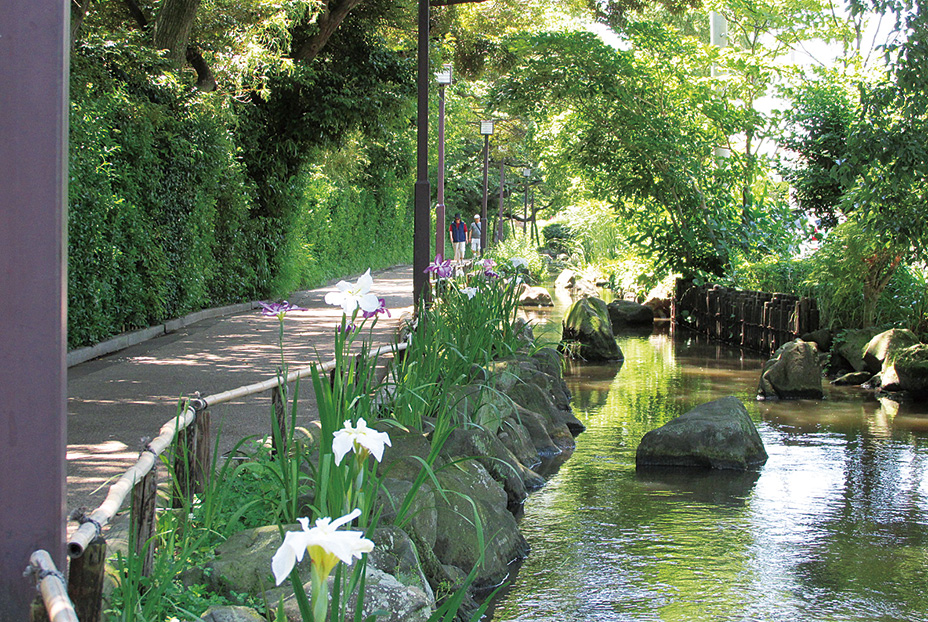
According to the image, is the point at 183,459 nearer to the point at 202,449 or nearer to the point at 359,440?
the point at 202,449

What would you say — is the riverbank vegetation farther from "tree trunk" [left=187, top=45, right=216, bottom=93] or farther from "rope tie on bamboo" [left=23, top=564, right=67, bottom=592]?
"tree trunk" [left=187, top=45, right=216, bottom=93]

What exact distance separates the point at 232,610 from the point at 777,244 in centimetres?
1711

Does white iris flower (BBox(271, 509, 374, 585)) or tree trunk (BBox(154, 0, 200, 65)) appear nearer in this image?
white iris flower (BBox(271, 509, 374, 585))

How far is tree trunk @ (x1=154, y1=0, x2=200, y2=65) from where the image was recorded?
12.8m

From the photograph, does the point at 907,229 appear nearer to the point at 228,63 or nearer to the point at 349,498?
the point at 349,498

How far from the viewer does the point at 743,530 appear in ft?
19.6

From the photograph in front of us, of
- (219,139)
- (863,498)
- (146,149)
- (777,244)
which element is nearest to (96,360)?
(146,149)

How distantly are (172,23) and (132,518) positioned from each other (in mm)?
11511

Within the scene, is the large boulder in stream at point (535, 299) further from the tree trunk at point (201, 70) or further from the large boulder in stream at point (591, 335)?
the tree trunk at point (201, 70)

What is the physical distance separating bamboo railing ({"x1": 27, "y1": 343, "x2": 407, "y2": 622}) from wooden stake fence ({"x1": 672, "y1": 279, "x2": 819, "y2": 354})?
36.4ft

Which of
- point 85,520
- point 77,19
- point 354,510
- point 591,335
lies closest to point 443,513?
point 354,510

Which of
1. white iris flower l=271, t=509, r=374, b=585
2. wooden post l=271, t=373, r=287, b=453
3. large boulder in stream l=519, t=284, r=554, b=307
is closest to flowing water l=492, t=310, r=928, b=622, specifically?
wooden post l=271, t=373, r=287, b=453

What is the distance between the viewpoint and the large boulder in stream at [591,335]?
45.5 ft

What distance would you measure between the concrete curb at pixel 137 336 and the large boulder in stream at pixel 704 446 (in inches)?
143
